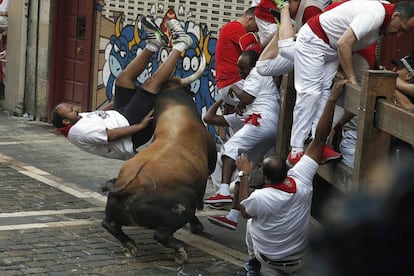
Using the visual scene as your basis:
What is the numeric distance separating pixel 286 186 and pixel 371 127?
792 millimetres

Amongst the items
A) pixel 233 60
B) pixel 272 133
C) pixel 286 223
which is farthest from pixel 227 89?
pixel 286 223

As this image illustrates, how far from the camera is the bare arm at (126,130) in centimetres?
838

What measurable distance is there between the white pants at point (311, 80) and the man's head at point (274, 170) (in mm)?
633

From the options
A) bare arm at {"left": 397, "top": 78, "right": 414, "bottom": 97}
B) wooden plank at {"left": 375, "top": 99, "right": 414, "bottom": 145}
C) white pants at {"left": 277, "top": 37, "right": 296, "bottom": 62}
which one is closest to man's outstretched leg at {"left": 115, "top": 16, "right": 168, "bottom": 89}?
white pants at {"left": 277, "top": 37, "right": 296, "bottom": 62}

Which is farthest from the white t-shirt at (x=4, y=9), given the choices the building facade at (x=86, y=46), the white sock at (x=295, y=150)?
the white sock at (x=295, y=150)

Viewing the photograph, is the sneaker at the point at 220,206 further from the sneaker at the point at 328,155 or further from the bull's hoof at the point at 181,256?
the sneaker at the point at 328,155

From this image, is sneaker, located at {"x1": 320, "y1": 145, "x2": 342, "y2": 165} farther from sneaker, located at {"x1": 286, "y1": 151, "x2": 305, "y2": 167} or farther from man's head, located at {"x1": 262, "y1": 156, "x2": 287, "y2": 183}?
man's head, located at {"x1": 262, "y1": 156, "x2": 287, "y2": 183}

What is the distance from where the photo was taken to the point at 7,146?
509 inches

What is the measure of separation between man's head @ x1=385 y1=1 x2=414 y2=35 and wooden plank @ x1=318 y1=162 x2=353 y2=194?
1168 millimetres

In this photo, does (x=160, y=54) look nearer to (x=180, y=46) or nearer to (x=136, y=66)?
(x=180, y=46)

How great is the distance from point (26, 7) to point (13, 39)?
736 mm

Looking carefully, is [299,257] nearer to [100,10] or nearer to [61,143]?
[61,143]

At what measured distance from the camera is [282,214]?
273 inches

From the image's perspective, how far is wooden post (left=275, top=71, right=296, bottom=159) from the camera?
832 centimetres
